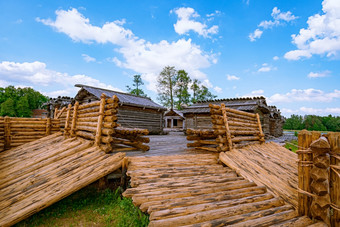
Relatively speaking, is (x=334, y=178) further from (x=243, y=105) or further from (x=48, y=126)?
(x=243, y=105)

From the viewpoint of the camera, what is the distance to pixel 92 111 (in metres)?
6.64

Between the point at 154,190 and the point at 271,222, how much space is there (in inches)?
80.1

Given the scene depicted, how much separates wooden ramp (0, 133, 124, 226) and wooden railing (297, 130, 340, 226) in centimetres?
413

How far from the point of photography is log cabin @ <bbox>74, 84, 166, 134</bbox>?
15.6 m

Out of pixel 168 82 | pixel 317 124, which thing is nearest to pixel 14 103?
pixel 168 82

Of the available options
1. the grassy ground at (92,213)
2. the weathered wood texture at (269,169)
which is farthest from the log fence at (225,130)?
the grassy ground at (92,213)

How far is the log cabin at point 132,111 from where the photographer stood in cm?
1560

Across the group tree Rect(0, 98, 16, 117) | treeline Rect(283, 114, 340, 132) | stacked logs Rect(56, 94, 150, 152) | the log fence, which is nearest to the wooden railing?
the log fence

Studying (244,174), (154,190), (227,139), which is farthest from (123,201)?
(227,139)

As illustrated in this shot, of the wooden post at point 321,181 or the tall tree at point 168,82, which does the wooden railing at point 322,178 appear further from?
the tall tree at point 168,82

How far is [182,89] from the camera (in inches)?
1375

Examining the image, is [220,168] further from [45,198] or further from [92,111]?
[92,111]

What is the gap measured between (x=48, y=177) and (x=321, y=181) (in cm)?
595

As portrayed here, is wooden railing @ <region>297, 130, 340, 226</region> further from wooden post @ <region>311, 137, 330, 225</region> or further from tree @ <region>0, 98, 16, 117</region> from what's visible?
tree @ <region>0, 98, 16, 117</region>
